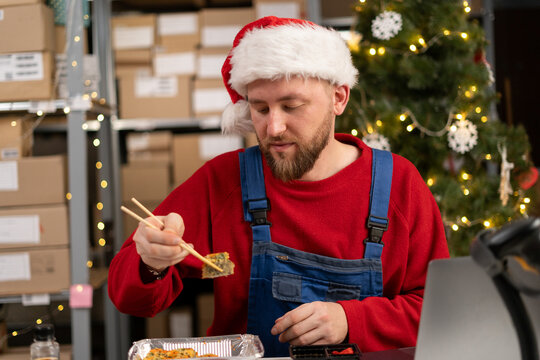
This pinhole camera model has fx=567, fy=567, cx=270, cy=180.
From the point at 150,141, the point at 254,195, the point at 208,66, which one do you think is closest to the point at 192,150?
the point at 150,141

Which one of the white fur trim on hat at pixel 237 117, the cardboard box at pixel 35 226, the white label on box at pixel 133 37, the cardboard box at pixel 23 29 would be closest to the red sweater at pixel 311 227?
the white fur trim on hat at pixel 237 117

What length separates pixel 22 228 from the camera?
2340 millimetres

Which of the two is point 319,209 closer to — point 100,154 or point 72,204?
point 72,204

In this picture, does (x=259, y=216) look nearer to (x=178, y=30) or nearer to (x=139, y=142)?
(x=139, y=142)

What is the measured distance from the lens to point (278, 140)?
1331mm

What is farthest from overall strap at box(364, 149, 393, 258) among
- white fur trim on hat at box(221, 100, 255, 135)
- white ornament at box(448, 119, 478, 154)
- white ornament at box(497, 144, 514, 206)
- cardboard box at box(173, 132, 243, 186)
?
cardboard box at box(173, 132, 243, 186)

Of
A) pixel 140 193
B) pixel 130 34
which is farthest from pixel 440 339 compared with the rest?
pixel 130 34

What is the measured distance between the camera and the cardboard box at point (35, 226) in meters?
2.34

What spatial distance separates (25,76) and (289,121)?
1.50 metres

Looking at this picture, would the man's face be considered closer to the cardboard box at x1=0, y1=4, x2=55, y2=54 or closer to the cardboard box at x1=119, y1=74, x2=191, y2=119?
the cardboard box at x1=0, y1=4, x2=55, y2=54

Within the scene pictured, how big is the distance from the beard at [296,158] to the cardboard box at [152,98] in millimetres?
1782

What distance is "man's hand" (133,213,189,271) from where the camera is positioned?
108 cm

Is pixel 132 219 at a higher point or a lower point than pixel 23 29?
lower

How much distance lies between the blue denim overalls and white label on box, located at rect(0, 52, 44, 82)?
1421 millimetres
